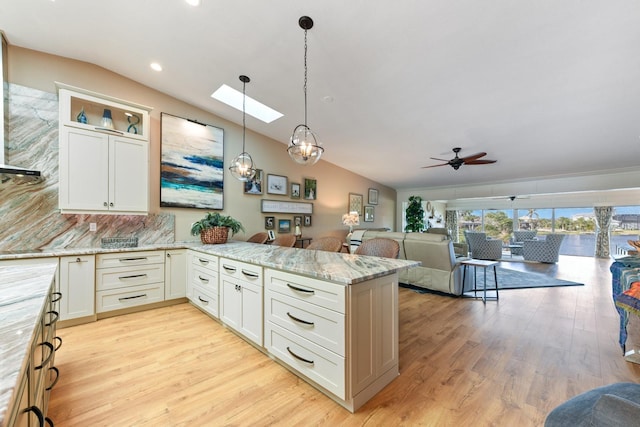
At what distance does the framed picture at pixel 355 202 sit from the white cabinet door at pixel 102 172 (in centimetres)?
496

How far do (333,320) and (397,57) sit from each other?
2772 mm

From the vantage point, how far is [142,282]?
10.8 feet

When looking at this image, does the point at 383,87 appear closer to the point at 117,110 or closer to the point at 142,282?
the point at 117,110

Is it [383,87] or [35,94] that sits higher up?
[383,87]

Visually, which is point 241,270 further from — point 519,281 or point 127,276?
point 519,281

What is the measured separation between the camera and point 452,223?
11117mm

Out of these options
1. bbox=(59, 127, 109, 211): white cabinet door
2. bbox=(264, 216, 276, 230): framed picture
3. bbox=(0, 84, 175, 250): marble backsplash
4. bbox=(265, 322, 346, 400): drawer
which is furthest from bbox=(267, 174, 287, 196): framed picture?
bbox=(265, 322, 346, 400): drawer

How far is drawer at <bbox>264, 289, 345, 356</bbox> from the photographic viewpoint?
1.58 metres

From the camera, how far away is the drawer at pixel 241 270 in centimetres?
216

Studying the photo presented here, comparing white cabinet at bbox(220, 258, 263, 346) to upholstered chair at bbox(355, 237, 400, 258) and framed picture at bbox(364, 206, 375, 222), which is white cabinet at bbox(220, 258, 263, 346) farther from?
framed picture at bbox(364, 206, 375, 222)

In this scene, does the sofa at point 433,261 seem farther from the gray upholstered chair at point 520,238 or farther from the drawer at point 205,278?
the gray upholstered chair at point 520,238

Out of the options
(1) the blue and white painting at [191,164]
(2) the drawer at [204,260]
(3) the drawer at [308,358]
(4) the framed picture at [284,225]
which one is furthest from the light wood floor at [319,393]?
(4) the framed picture at [284,225]

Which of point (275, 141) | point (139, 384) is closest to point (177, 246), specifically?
point (139, 384)

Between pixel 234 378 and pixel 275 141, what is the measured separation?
4541mm
